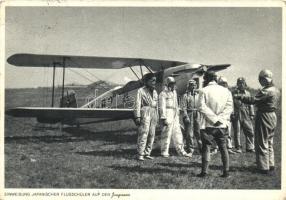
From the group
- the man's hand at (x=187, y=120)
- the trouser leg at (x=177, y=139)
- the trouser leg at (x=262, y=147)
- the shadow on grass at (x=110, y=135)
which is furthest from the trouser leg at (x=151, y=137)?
the trouser leg at (x=262, y=147)

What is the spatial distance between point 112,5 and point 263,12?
8.51 feet

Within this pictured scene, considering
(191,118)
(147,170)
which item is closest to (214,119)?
(147,170)

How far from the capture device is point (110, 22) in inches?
235

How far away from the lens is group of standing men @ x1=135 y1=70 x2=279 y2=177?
4703 mm

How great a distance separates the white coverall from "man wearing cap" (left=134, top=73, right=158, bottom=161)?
16 cm

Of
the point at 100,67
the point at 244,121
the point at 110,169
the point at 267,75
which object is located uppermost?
the point at 100,67

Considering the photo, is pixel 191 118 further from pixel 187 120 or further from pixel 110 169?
pixel 110 169

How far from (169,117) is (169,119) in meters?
0.04

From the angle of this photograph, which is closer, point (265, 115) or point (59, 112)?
point (265, 115)

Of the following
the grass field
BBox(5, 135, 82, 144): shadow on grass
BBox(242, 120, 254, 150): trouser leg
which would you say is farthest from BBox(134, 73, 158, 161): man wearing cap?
BBox(5, 135, 82, 144): shadow on grass

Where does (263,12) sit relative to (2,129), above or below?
above

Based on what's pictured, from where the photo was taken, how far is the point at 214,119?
464cm
